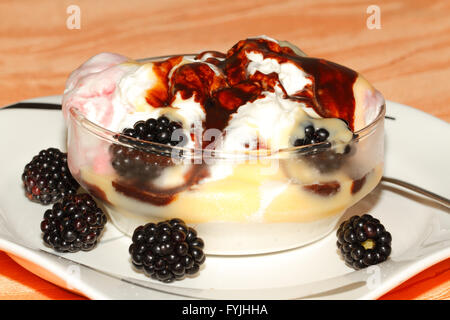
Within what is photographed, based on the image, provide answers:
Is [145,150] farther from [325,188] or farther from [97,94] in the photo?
[325,188]

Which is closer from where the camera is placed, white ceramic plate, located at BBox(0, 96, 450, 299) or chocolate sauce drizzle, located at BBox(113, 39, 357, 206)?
white ceramic plate, located at BBox(0, 96, 450, 299)

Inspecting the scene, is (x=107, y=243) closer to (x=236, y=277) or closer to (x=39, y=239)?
(x=39, y=239)

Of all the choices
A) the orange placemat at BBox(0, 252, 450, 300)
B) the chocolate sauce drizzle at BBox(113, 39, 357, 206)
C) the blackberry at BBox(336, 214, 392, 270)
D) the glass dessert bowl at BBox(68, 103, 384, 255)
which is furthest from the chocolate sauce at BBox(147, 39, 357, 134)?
the orange placemat at BBox(0, 252, 450, 300)

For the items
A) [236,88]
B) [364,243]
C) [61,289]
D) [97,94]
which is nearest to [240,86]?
[236,88]

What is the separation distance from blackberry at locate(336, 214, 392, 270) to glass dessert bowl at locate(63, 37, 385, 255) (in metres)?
0.05

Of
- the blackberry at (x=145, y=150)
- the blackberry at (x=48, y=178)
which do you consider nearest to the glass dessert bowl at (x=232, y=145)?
the blackberry at (x=145, y=150)

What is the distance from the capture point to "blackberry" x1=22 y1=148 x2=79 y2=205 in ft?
5.01

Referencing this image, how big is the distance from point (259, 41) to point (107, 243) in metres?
0.56

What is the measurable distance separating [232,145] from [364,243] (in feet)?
1.05

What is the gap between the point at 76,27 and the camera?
2.48 metres

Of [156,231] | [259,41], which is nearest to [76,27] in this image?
[259,41]

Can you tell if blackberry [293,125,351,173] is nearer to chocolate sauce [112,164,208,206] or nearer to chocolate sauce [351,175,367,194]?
chocolate sauce [351,175,367,194]

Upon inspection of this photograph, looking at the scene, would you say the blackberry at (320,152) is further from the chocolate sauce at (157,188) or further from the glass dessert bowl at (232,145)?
the chocolate sauce at (157,188)

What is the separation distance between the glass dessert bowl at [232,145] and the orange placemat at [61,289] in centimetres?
19
